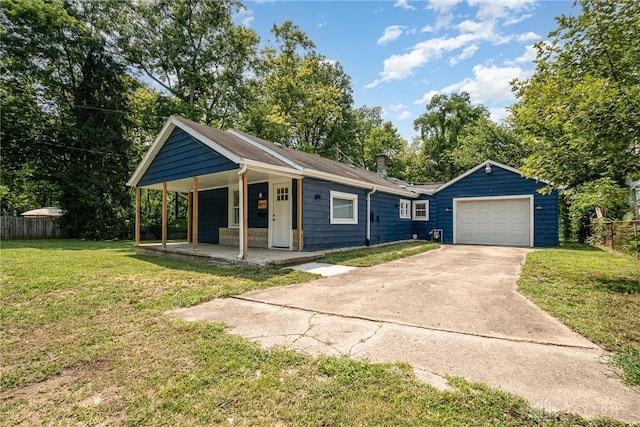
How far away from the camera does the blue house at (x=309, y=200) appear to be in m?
8.69

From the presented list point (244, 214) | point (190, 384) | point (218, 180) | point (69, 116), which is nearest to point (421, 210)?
point (218, 180)

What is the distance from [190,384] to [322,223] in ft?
24.5

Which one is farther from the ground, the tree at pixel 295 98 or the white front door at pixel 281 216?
the tree at pixel 295 98

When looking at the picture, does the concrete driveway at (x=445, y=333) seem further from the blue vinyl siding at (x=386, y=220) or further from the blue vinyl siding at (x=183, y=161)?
the blue vinyl siding at (x=386, y=220)

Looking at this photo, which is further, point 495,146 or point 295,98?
point 295,98

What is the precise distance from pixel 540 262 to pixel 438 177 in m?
22.5

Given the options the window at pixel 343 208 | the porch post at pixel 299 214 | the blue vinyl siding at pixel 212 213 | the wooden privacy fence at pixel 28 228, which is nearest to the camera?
the porch post at pixel 299 214

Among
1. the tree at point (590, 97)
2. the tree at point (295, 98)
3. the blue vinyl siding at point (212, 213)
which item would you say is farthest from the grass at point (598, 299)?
the tree at point (295, 98)

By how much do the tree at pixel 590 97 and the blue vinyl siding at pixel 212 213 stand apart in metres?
9.52

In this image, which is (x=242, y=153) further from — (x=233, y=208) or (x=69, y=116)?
(x=69, y=116)

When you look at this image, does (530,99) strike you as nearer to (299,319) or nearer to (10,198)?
(299,319)

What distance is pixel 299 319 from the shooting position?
3.67 m

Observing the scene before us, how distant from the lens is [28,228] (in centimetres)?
1608

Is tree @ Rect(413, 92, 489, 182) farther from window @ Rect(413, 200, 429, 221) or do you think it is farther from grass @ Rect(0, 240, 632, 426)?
grass @ Rect(0, 240, 632, 426)
